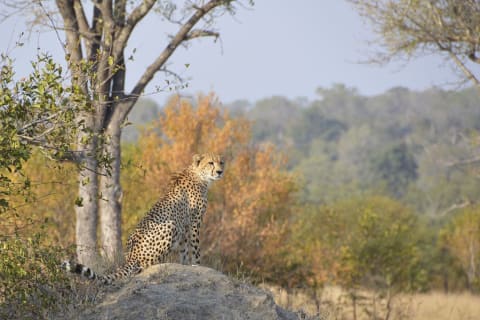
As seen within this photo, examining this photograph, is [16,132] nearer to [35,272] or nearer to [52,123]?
[52,123]

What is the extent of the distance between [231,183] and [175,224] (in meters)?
8.48

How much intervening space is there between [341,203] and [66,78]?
80.4ft

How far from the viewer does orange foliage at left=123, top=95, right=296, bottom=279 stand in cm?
1628

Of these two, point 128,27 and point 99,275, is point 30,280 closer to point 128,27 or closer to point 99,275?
point 99,275

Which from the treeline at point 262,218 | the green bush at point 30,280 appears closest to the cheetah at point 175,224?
the green bush at point 30,280

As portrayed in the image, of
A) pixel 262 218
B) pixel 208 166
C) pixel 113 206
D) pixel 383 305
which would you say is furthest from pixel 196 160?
pixel 383 305

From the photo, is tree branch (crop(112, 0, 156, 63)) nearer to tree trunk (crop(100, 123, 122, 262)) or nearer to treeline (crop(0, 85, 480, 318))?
tree trunk (crop(100, 123, 122, 262))

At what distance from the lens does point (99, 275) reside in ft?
26.7

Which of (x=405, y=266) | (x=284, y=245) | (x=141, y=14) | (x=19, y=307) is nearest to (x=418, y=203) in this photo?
(x=405, y=266)

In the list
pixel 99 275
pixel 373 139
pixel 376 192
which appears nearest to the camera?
pixel 99 275

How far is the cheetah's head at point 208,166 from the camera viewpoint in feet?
32.9

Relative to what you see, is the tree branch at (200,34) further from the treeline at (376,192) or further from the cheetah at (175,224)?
the treeline at (376,192)

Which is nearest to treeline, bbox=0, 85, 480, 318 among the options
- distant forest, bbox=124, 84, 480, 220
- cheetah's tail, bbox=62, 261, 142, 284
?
cheetah's tail, bbox=62, 261, 142, 284

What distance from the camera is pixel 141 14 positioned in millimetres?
12133
